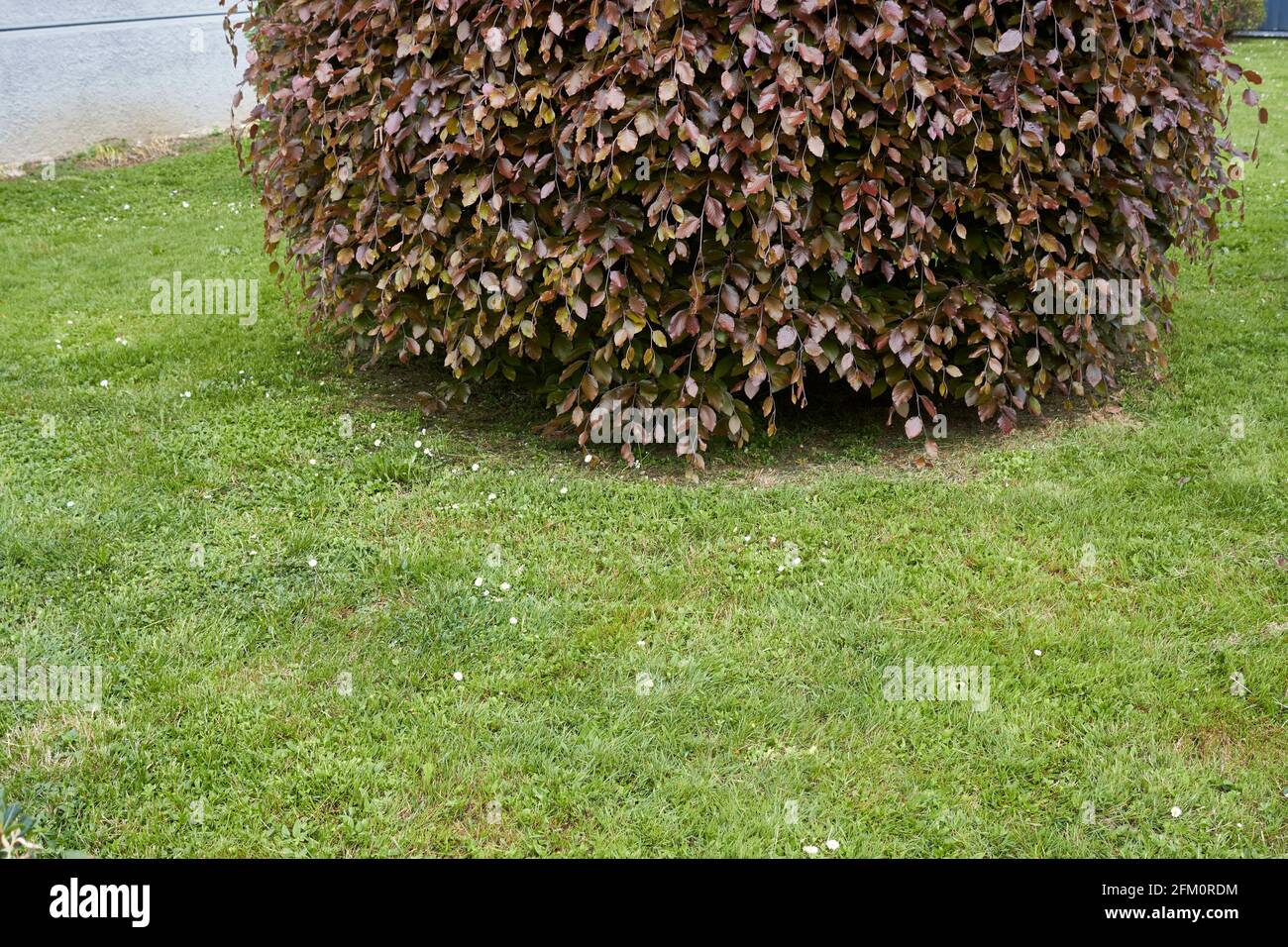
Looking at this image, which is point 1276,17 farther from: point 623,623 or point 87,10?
point 623,623

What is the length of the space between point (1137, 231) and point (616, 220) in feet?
7.00

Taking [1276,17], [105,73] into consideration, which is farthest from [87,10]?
[1276,17]

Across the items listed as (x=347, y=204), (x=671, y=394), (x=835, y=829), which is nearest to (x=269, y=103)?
(x=347, y=204)

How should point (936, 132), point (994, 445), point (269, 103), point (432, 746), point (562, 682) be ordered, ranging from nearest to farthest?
point (432, 746) < point (562, 682) < point (936, 132) < point (994, 445) < point (269, 103)

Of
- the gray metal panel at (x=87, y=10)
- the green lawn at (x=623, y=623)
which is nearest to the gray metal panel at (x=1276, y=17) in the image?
the gray metal panel at (x=87, y=10)

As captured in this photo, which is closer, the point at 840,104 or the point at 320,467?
the point at 840,104

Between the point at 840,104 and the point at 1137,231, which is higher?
the point at 840,104

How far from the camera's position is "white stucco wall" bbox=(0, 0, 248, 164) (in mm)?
9906

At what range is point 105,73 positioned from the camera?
10445 mm

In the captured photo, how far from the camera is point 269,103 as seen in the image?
17.6 feet

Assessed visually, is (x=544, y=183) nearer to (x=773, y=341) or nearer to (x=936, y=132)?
(x=773, y=341)

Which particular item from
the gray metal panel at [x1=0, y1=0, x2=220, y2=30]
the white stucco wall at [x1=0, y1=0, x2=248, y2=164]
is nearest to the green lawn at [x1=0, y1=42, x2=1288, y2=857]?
the white stucco wall at [x1=0, y1=0, x2=248, y2=164]

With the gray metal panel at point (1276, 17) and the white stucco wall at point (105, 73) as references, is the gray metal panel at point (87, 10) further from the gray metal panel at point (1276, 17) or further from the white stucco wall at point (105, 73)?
the gray metal panel at point (1276, 17)

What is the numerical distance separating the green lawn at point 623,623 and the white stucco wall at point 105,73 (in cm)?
538
